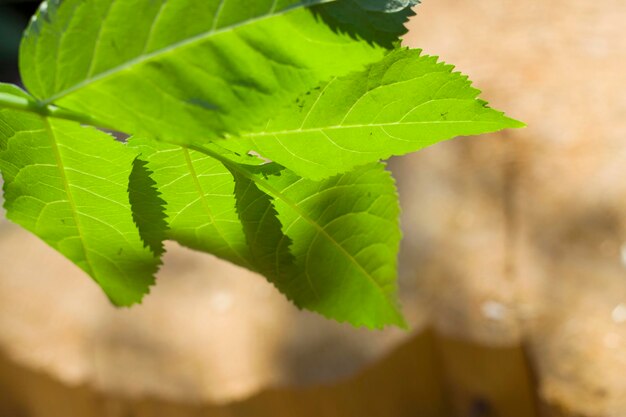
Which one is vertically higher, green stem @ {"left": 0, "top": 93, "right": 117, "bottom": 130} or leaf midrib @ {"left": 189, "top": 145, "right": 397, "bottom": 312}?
→ green stem @ {"left": 0, "top": 93, "right": 117, "bottom": 130}

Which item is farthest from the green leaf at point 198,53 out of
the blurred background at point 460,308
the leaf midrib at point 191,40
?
the blurred background at point 460,308

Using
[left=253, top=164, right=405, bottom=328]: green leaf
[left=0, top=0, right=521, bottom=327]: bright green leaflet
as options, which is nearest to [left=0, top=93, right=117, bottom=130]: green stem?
[left=0, top=0, right=521, bottom=327]: bright green leaflet

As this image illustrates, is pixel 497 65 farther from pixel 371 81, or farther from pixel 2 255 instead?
pixel 371 81

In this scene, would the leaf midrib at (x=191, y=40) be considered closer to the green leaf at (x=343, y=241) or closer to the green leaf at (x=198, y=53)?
the green leaf at (x=198, y=53)

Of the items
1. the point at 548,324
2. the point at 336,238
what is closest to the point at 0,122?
the point at 336,238

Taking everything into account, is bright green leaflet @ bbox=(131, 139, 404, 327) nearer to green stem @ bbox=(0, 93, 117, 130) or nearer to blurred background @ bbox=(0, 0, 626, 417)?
green stem @ bbox=(0, 93, 117, 130)
